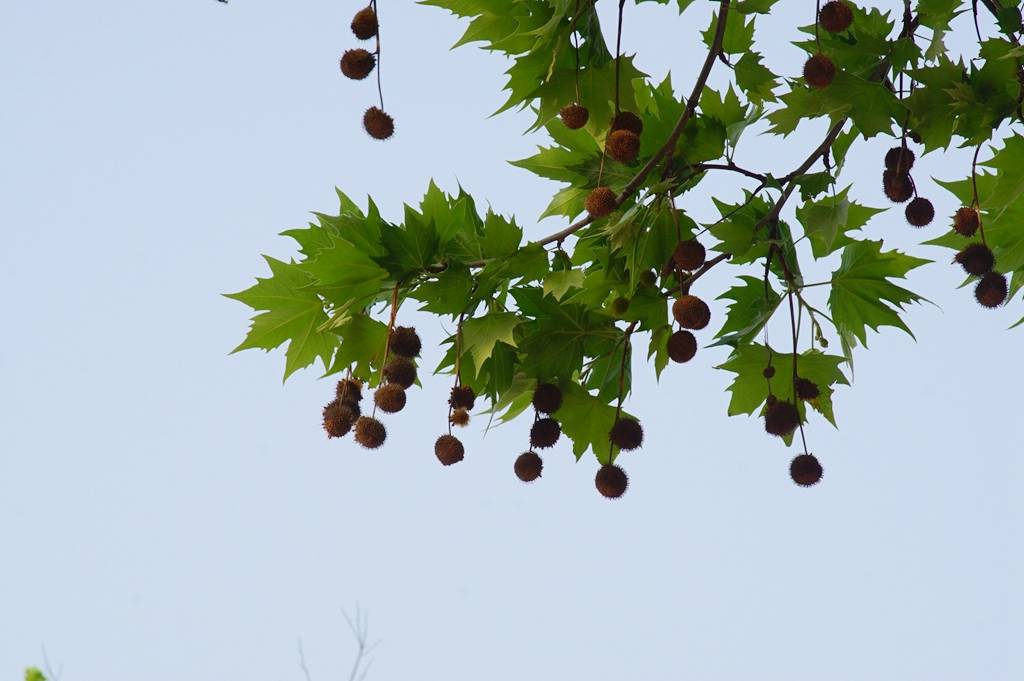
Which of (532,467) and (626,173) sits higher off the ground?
(626,173)

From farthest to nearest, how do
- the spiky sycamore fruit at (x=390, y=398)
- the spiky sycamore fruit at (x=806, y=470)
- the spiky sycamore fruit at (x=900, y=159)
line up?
1. the spiky sycamore fruit at (x=806, y=470)
2. the spiky sycamore fruit at (x=900, y=159)
3. the spiky sycamore fruit at (x=390, y=398)

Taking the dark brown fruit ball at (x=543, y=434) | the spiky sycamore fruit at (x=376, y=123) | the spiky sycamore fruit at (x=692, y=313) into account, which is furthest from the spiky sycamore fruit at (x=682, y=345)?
the spiky sycamore fruit at (x=376, y=123)

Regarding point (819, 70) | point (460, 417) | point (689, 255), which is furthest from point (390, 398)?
point (819, 70)

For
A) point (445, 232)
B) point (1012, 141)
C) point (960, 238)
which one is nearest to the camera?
point (445, 232)

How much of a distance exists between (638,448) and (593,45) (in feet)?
3.79

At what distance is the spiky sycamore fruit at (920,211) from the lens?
3584 mm

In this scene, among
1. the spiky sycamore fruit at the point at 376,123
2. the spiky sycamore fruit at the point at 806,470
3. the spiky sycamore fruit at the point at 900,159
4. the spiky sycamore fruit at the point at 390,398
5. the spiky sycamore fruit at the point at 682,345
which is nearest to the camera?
the spiky sycamore fruit at the point at 390,398

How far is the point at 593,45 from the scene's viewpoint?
3.48 meters

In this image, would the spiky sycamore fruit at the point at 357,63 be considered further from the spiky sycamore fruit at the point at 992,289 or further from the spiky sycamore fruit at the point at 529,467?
the spiky sycamore fruit at the point at 992,289

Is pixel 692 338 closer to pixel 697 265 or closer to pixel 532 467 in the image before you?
pixel 697 265

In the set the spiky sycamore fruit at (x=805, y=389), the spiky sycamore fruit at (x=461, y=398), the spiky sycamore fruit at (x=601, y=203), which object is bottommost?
the spiky sycamore fruit at (x=461, y=398)

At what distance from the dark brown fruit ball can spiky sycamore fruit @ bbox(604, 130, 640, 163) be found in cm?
77

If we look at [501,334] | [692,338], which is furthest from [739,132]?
A: [501,334]

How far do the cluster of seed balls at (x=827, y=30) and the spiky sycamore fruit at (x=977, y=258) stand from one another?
65 cm
